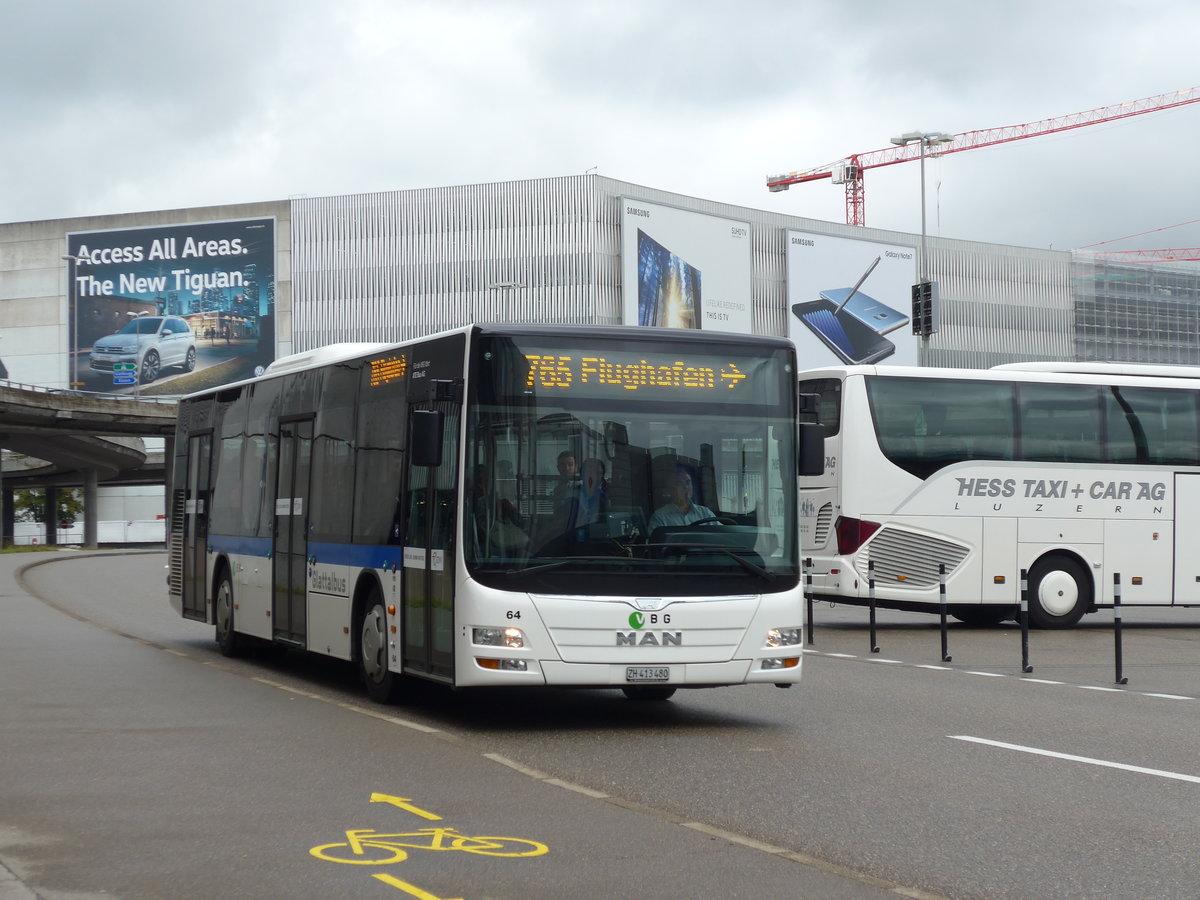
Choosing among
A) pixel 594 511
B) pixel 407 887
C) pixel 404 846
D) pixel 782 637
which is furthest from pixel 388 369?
pixel 407 887

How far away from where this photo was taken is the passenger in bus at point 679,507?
1176cm

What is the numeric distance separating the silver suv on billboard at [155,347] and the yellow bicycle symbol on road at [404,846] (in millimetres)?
103076

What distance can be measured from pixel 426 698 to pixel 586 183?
285ft

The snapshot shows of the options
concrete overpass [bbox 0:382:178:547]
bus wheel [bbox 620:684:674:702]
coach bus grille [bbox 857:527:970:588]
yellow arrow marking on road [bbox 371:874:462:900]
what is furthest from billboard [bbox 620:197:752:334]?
yellow arrow marking on road [bbox 371:874:462:900]

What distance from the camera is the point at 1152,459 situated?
2364 cm

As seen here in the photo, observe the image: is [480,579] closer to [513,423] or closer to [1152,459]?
[513,423]

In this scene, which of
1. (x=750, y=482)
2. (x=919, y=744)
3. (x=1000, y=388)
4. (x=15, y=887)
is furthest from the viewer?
(x=1000, y=388)

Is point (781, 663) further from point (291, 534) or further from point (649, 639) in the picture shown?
point (291, 534)

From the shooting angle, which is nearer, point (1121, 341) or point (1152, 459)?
point (1152, 459)

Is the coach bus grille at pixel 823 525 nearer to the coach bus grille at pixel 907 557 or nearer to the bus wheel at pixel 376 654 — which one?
the coach bus grille at pixel 907 557

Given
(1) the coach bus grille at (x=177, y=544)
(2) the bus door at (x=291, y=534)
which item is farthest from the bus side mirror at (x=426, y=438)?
(1) the coach bus grille at (x=177, y=544)

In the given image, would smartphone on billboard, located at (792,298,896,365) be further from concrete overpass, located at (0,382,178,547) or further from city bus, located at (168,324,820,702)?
city bus, located at (168,324,820,702)

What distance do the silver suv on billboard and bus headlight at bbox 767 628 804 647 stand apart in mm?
99626

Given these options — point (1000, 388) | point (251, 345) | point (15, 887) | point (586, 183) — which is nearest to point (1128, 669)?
point (1000, 388)
